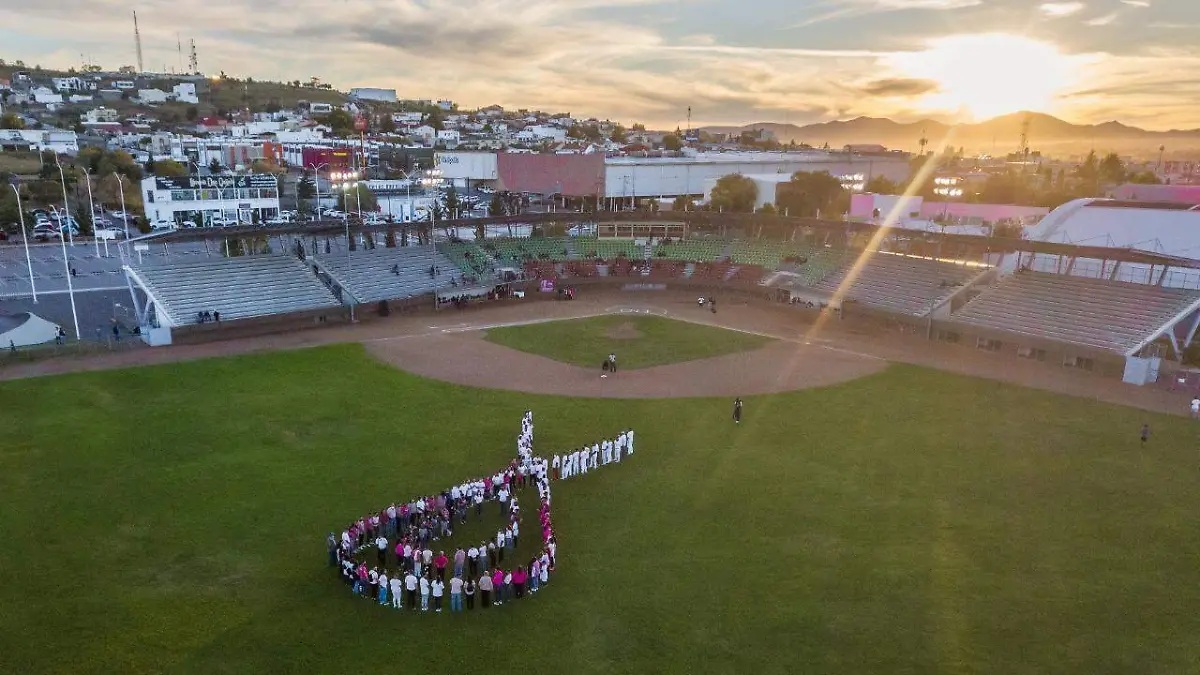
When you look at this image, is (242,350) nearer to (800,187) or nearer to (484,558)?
(484,558)

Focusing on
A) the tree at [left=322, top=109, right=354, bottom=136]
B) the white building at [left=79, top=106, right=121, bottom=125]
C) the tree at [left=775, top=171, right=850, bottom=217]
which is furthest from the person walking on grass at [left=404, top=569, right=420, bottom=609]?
the white building at [left=79, top=106, right=121, bottom=125]

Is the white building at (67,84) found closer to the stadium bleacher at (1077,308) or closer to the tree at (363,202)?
the tree at (363,202)

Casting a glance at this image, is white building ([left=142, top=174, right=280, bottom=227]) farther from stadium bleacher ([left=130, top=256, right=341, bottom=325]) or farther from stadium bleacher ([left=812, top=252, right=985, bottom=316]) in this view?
stadium bleacher ([left=812, top=252, right=985, bottom=316])

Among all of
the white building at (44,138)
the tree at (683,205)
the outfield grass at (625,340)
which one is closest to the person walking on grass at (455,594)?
the outfield grass at (625,340)

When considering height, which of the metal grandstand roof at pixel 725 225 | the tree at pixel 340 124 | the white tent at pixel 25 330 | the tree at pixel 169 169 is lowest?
the white tent at pixel 25 330

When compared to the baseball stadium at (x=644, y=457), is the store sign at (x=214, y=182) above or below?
above

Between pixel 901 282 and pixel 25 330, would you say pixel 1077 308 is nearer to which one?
pixel 901 282

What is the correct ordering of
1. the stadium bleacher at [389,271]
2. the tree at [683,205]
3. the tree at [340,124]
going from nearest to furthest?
1. the stadium bleacher at [389,271]
2. the tree at [683,205]
3. the tree at [340,124]
